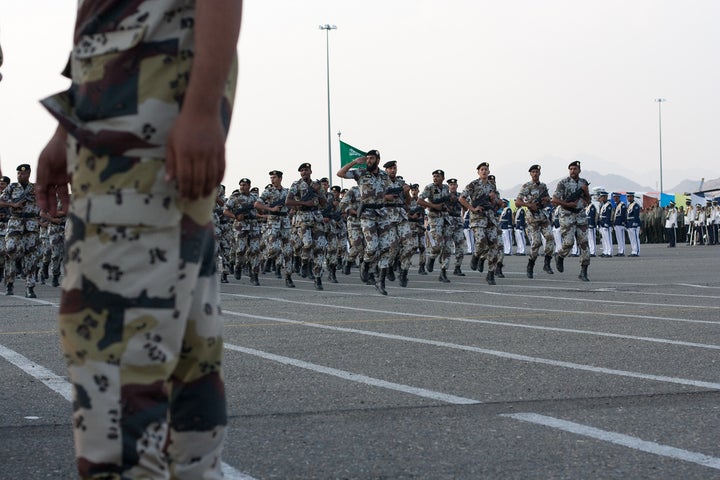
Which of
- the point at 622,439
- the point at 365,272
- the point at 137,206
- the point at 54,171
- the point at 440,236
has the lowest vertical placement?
the point at 622,439

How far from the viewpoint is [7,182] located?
20766 millimetres

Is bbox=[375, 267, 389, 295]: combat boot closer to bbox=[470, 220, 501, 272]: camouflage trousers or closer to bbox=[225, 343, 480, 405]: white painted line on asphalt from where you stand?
bbox=[470, 220, 501, 272]: camouflage trousers

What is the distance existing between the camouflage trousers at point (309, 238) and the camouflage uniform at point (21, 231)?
4292 millimetres

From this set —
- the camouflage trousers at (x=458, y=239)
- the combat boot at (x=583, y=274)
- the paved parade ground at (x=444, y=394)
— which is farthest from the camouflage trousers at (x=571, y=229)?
the paved parade ground at (x=444, y=394)

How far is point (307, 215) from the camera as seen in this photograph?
20500 millimetres

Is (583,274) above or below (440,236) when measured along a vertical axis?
below

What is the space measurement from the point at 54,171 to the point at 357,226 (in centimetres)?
2015

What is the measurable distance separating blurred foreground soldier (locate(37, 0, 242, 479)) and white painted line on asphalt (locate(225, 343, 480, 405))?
3.82 metres

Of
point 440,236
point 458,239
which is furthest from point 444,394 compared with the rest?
point 458,239

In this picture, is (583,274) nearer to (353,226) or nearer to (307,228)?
(307,228)

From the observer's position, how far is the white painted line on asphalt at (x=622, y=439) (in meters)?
4.67

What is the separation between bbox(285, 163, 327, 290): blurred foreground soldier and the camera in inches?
790

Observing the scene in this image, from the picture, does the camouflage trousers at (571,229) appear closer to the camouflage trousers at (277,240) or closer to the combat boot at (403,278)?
the combat boot at (403,278)

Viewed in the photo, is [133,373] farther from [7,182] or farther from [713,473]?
[7,182]
